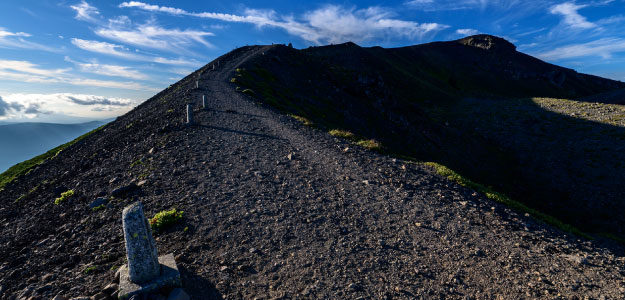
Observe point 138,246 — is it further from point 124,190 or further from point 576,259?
point 576,259

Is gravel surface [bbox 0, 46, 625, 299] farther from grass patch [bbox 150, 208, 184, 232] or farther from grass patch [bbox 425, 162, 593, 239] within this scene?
grass patch [bbox 425, 162, 593, 239]

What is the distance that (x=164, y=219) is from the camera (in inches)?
378

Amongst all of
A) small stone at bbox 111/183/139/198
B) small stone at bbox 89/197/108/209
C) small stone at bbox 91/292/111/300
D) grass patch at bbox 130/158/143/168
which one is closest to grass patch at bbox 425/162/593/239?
small stone at bbox 91/292/111/300

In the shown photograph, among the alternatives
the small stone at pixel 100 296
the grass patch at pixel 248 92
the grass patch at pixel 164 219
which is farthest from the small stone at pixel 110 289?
the grass patch at pixel 248 92

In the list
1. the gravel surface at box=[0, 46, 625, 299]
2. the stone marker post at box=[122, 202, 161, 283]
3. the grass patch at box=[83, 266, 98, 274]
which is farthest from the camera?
the grass patch at box=[83, 266, 98, 274]

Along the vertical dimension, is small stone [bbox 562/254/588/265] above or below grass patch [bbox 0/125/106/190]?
above

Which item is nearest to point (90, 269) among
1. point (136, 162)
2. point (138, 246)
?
point (138, 246)

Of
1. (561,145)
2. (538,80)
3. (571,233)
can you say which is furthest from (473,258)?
(538,80)

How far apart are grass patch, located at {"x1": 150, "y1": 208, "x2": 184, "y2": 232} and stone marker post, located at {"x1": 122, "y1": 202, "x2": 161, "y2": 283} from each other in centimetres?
329

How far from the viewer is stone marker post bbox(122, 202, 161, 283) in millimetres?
6137

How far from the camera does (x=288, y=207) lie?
10688 mm

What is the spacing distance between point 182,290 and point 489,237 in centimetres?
935

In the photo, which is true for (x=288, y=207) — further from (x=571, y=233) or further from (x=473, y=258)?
(x=571, y=233)

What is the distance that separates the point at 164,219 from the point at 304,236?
496 centimetres
